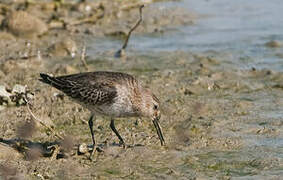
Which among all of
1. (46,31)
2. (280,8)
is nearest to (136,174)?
(46,31)

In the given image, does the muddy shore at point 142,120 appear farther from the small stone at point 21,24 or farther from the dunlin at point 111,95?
the dunlin at point 111,95

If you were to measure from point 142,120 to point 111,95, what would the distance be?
1.14 meters

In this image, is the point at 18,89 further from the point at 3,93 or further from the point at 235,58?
the point at 235,58

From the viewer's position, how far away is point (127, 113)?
8117 mm

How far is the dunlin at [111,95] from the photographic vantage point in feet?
26.0

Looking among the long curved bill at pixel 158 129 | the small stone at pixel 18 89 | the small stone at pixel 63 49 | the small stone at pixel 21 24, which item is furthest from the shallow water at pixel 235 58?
the small stone at pixel 18 89

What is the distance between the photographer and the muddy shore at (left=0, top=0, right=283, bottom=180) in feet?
23.9

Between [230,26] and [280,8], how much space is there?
1.73 meters

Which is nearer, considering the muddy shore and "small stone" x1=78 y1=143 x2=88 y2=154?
the muddy shore

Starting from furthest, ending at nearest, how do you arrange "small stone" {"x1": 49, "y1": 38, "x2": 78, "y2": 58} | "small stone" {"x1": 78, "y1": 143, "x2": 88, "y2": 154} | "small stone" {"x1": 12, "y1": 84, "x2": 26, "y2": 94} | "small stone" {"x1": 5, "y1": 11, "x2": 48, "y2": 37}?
1. "small stone" {"x1": 5, "y1": 11, "x2": 48, "y2": 37}
2. "small stone" {"x1": 49, "y1": 38, "x2": 78, "y2": 58}
3. "small stone" {"x1": 12, "y1": 84, "x2": 26, "y2": 94}
4. "small stone" {"x1": 78, "y1": 143, "x2": 88, "y2": 154}

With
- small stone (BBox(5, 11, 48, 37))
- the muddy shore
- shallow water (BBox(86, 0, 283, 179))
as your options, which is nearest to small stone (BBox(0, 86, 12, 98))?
the muddy shore

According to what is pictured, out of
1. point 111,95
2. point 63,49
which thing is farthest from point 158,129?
point 63,49

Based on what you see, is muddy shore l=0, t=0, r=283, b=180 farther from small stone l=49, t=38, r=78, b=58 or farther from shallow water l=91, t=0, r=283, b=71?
shallow water l=91, t=0, r=283, b=71

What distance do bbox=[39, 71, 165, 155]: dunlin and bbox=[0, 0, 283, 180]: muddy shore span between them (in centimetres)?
35
